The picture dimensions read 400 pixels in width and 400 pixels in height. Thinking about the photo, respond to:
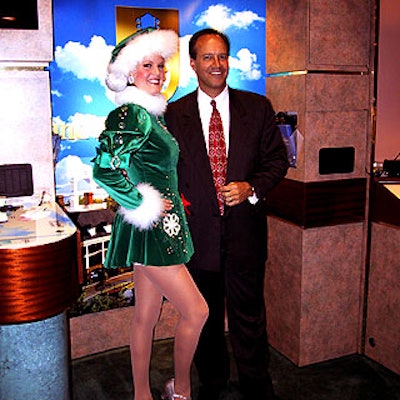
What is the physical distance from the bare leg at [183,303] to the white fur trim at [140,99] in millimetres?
629

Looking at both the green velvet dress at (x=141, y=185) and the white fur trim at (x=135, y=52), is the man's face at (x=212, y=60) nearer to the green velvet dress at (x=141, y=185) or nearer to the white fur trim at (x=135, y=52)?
the white fur trim at (x=135, y=52)

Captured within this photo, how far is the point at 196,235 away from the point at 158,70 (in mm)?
763

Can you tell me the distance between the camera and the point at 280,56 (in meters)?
2.97

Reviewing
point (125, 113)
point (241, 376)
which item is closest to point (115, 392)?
point (241, 376)

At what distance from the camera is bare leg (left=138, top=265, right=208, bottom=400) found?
2.21 metres

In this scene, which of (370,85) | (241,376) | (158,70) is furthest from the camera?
(370,85)

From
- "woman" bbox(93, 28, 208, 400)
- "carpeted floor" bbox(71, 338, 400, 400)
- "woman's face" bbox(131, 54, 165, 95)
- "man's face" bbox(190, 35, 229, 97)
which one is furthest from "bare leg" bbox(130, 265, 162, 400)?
"man's face" bbox(190, 35, 229, 97)

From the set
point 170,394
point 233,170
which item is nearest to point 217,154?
point 233,170

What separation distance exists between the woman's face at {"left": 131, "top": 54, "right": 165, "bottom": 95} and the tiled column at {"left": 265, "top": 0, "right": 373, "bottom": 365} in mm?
920

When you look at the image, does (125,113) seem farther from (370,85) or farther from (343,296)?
(343,296)

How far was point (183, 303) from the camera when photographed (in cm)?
224

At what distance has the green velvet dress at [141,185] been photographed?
202 centimetres

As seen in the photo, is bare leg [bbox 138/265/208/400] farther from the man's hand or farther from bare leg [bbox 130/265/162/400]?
the man's hand

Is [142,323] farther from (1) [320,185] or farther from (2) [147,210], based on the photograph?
(1) [320,185]
